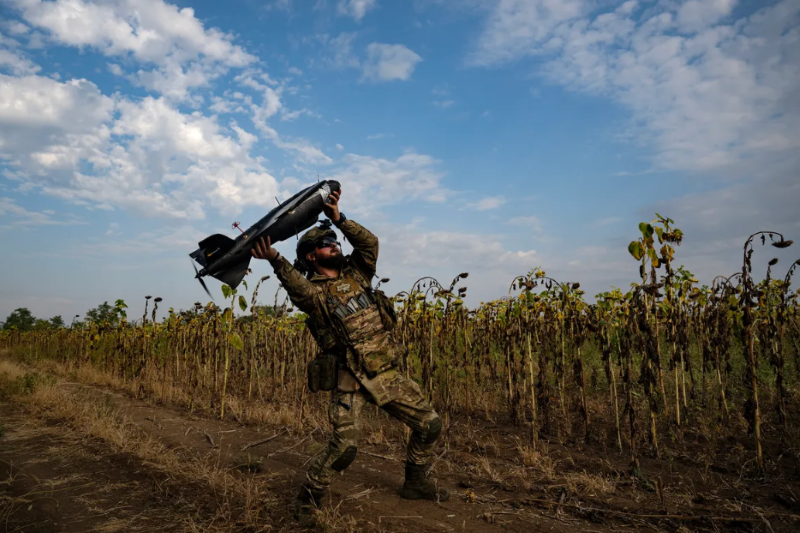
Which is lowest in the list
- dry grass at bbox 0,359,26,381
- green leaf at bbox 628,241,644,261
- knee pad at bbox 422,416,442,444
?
dry grass at bbox 0,359,26,381

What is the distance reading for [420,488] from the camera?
4.21 metres

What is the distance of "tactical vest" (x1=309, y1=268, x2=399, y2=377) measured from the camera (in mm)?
3930

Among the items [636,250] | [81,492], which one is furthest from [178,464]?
[636,250]

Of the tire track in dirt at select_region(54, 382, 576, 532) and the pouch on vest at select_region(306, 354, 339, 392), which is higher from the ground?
the pouch on vest at select_region(306, 354, 339, 392)

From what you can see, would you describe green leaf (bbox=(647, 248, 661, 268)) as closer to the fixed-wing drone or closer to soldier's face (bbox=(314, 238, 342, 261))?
soldier's face (bbox=(314, 238, 342, 261))

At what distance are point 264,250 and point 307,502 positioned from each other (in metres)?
2.23

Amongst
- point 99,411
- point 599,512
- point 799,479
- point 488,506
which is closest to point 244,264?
point 488,506

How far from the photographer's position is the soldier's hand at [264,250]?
3.82 meters

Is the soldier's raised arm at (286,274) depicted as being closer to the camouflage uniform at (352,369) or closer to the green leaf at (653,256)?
the camouflage uniform at (352,369)

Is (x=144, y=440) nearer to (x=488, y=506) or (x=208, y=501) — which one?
(x=208, y=501)

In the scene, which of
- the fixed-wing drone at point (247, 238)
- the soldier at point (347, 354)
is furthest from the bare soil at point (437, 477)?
the fixed-wing drone at point (247, 238)

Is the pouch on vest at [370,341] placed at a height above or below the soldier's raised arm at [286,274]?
below

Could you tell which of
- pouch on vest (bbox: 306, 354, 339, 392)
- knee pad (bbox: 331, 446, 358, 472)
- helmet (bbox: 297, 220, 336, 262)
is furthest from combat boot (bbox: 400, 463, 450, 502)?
helmet (bbox: 297, 220, 336, 262)

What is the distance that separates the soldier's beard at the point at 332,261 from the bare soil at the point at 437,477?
212 centimetres
